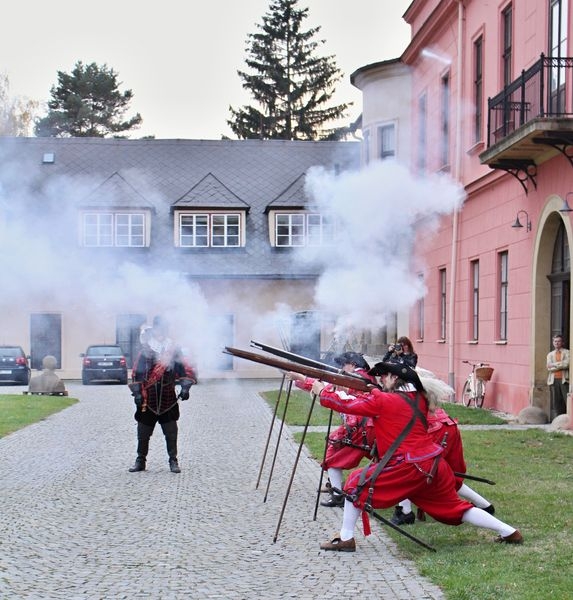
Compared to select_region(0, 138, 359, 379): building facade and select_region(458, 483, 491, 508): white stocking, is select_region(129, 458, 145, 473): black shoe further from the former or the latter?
select_region(0, 138, 359, 379): building facade

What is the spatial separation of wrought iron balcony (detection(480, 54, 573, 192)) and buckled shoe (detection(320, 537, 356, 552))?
1061 cm

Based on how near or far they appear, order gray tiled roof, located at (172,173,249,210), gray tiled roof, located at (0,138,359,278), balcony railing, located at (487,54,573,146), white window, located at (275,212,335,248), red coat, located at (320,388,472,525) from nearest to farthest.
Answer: red coat, located at (320,388,472,525)
balcony railing, located at (487,54,573,146)
gray tiled roof, located at (0,138,359,278)
white window, located at (275,212,335,248)
gray tiled roof, located at (172,173,249,210)

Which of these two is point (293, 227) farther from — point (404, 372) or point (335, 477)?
point (404, 372)

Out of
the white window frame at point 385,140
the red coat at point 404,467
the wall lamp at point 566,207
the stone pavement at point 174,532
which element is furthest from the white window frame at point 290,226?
the red coat at point 404,467

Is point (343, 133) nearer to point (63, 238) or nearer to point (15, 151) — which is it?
point (15, 151)

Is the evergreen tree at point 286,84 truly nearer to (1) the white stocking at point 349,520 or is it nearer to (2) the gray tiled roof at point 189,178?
(2) the gray tiled roof at point 189,178

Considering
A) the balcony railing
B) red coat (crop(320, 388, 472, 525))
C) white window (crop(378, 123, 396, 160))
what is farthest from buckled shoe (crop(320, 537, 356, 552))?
white window (crop(378, 123, 396, 160))

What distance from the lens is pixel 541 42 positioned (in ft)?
62.9

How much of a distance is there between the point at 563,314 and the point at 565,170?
279 centimetres

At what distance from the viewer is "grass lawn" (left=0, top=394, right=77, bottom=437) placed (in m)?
19.8

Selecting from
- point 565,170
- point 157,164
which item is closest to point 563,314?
point 565,170

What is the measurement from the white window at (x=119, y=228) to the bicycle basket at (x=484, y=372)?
62.0ft

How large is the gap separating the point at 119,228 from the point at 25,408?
1679 cm

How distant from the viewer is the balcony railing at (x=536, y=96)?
1745 cm
